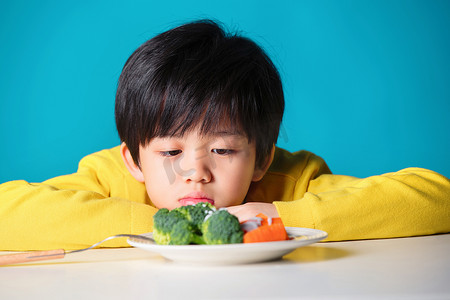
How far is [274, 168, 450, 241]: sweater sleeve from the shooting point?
0.96 metres

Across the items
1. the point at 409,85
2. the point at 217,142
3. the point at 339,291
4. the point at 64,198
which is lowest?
the point at 339,291

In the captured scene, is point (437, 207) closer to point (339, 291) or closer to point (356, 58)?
Answer: point (339, 291)

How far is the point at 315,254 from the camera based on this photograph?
2.60 ft

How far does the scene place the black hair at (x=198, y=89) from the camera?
3.84 ft

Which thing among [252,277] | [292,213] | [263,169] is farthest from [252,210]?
[263,169]

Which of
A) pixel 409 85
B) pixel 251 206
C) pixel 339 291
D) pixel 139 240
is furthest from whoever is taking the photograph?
pixel 409 85

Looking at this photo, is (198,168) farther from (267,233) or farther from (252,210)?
(267,233)

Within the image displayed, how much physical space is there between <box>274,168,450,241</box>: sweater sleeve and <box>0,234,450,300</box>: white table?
0.13 m

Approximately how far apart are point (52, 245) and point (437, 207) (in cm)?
75

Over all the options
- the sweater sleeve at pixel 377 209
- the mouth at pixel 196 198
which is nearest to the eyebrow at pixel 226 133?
the mouth at pixel 196 198

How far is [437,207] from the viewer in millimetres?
1047

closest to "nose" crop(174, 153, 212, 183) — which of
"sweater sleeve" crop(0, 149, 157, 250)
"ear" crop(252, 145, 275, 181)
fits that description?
"sweater sleeve" crop(0, 149, 157, 250)

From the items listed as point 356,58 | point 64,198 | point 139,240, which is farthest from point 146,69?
point 356,58

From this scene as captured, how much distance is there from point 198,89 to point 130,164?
13.1 inches
